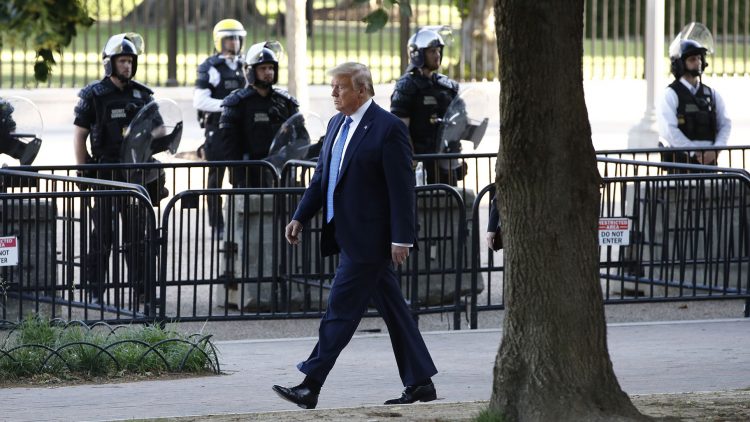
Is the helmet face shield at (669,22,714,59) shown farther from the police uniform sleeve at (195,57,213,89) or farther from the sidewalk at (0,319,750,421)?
the police uniform sleeve at (195,57,213,89)

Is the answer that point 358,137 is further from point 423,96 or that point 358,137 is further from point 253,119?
point 423,96

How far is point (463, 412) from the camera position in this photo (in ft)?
21.9

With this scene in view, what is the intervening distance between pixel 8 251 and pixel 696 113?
6.93 metres

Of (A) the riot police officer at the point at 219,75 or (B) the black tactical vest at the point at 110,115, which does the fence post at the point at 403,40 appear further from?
(B) the black tactical vest at the point at 110,115

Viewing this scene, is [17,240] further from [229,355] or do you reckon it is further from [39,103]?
[39,103]

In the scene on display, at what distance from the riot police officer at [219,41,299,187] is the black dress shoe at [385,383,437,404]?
617cm

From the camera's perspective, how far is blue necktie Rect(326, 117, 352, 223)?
24.2 ft

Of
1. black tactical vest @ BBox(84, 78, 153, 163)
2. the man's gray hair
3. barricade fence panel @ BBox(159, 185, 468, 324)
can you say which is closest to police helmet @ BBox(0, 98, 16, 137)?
black tactical vest @ BBox(84, 78, 153, 163)

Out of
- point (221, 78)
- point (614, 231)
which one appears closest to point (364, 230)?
point (614, 231)

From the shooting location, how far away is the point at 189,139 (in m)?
22.5

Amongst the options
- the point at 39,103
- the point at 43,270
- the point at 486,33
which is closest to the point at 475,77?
the point at 486,33

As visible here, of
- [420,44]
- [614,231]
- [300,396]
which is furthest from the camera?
[420,44]

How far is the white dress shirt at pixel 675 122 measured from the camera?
44.5 ft

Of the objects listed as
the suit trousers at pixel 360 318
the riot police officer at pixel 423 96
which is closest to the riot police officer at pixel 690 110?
the riot police officer at pixel 423 96
